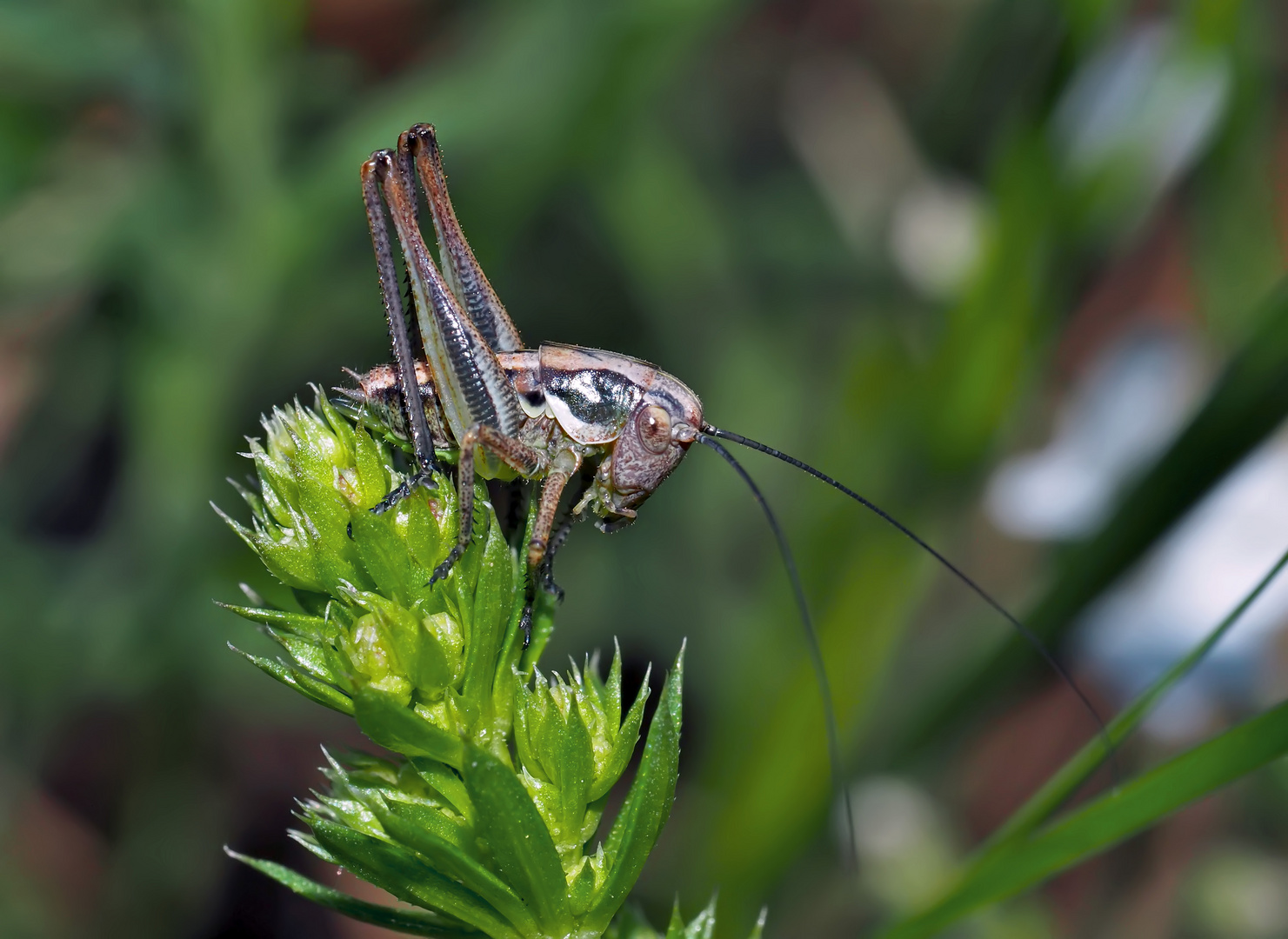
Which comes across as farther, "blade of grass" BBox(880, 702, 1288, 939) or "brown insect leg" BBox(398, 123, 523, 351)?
"brown insect leg" BBox(398, 123, 523, 351)

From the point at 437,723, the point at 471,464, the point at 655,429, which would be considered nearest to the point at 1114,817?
the point at 437,723

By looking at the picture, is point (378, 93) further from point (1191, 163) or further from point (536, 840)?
point (536, 840)

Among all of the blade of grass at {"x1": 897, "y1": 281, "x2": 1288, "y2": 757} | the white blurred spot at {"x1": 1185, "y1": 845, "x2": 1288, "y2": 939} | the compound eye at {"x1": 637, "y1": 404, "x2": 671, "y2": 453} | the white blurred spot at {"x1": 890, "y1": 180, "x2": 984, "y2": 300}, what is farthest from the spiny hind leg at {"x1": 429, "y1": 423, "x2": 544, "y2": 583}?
the white blurred spot at {"x1": 1185, "y1": 845, "x2": 1288, "y2": 939}

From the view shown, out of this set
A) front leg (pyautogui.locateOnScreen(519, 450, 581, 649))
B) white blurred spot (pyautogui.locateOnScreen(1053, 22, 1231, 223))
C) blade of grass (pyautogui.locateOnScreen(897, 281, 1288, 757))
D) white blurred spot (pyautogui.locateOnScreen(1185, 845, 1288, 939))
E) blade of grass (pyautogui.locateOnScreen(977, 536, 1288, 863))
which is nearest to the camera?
blade of grass (pyautogui.locateOnScreen(977, 536, 1288, 863))

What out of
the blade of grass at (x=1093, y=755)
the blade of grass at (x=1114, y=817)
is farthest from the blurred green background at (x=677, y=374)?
the blade of grass at (x=1114, y=817)

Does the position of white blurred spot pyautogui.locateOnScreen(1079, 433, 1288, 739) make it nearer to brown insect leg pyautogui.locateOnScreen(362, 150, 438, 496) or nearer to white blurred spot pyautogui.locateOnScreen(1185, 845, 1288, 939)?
white blurred spot pyautogui.locateOnScreen(1185, 845, 1288, 939)

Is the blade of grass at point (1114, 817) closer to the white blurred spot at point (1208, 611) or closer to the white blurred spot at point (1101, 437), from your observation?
the white blurred spot at point (1208, 611)

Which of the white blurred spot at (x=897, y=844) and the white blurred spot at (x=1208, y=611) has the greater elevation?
the white blurred spot at (x=1208, y=611)
